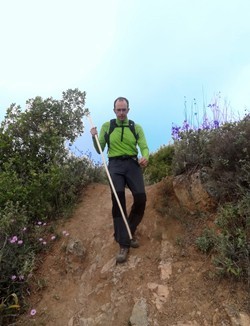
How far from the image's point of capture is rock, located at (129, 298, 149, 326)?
506 cm

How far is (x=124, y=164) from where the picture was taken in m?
6.21

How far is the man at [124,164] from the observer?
241 inches

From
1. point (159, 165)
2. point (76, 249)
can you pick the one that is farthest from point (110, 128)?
point (159, 165)

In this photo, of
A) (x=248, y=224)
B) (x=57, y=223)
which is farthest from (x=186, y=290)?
(x=57, y=223)

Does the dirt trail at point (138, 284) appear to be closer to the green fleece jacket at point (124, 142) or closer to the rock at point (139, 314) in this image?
the rock at point (139, 314)

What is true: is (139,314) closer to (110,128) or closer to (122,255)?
(122,255)

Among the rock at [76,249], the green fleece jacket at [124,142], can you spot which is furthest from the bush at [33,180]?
the green fleece jacket at [124,142]

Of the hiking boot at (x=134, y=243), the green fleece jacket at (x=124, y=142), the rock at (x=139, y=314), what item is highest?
the green fleece jacket at (x=124, y=142)

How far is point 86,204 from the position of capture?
8.16m

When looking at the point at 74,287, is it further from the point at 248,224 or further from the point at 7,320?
the point at 248,224

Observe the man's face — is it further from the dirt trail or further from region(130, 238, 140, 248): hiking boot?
region(130, 238, 140, 248): hiking boot

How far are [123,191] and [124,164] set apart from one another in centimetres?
42

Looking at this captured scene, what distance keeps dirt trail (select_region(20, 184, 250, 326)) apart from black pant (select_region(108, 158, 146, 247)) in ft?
1.33

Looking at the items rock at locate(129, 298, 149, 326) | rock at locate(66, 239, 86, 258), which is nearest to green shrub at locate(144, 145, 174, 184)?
rock at locate(66, 239, 86, 258)
